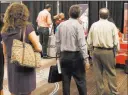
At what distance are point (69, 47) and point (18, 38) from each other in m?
0.98

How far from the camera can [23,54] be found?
7.97ft

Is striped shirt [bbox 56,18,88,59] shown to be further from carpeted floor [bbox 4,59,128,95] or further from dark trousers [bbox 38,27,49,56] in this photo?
dark trousers [bbox 38,27,49,56]

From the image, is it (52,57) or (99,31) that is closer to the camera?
(99,31)

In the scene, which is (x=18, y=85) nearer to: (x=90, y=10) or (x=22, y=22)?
(x=22, y=22)

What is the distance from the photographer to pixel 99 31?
371 cm

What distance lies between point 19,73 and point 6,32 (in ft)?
1.35

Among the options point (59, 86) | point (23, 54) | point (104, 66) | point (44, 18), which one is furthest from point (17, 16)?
point (44, 18)

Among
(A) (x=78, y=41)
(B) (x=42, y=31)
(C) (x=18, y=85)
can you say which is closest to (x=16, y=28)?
(C) (x=18, y=85)

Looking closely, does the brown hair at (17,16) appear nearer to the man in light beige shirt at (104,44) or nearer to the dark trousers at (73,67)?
the dark trousers at (73,67)

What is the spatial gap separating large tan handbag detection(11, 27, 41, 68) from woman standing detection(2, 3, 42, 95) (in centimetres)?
6

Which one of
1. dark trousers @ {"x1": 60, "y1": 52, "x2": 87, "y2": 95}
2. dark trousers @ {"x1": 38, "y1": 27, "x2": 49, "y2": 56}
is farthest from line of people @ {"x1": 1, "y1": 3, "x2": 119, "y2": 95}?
dark trousers @ {"x1": 38, "y1": 27, "x2": 49, "y2": 56}

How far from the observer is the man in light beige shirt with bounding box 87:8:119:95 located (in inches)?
145

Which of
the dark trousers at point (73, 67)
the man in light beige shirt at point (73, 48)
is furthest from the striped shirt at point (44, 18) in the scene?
the dark trousers at point (73, 67)

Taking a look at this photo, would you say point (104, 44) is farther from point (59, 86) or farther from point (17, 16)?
point (17, 16)
